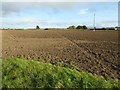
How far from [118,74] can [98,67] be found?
1744 millimetres

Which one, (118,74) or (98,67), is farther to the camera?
(98,67)

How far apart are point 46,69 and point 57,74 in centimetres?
90

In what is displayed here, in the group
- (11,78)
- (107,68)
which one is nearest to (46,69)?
(11,78)

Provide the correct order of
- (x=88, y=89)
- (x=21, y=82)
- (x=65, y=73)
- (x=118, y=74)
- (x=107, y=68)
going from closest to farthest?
(x=88, y=89) < (x=21, y=82) < (x=65, y=73) < (x=118, y=74) < (x=107, y=68)

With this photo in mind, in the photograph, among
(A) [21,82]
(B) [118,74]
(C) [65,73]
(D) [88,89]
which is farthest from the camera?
(B) [118,74]

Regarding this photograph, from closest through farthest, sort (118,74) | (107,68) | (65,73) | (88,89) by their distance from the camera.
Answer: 1. (88,89)
2. (65,73)
3. (118,74)
4. (107,68)

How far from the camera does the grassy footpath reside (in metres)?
10.3

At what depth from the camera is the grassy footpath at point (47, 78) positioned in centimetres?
1033

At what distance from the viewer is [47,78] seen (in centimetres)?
1092

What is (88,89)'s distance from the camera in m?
9.96

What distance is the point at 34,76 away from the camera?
1118 centimetres

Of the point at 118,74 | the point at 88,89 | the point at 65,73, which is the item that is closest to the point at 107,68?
the point at 118,74

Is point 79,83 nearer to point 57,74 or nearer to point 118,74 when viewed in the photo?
point 57,74

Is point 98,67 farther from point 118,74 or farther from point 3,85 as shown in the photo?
point 3,85
